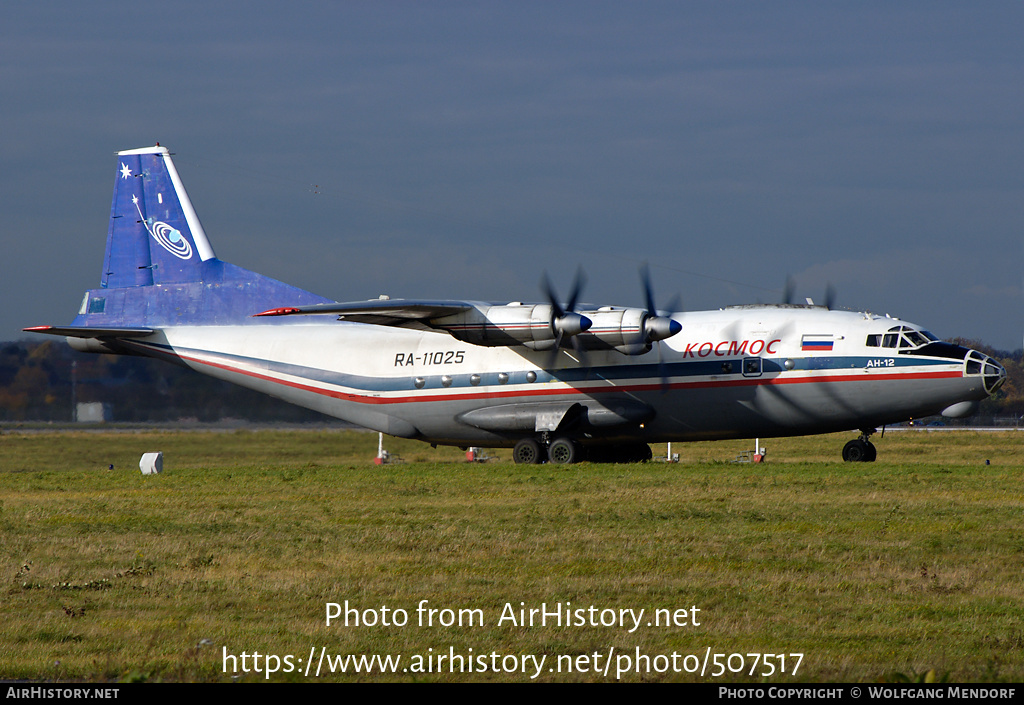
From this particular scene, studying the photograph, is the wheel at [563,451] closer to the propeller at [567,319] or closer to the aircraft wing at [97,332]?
the propeller at [567,319]

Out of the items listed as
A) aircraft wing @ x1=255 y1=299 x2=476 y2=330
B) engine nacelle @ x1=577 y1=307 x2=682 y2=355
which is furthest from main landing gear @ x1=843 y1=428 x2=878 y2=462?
aircraft wing @ x1=255 y1=299 x2=476 y2=330

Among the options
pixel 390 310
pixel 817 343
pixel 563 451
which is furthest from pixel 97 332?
pixel 817 343

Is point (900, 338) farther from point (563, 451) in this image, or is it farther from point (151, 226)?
point (151, 226)

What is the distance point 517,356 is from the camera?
1232 inches

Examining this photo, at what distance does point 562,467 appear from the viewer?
1115 inches

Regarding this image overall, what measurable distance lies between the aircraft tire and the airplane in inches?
1.8

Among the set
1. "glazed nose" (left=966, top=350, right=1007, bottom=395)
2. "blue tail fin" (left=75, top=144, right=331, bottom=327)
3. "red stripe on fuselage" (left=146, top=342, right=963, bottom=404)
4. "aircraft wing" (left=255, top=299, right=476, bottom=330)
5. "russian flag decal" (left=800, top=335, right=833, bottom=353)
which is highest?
"blue tail fin" (left=75, top=144, right=331, bottom=327)

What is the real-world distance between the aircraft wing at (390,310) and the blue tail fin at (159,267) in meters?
6.04

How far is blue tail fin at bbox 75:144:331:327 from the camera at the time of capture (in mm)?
35438

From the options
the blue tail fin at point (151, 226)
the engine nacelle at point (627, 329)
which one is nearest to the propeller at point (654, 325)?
the engine nacelle at point (627, 329)

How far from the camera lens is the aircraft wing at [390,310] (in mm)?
28589

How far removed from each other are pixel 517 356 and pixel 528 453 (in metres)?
2.79

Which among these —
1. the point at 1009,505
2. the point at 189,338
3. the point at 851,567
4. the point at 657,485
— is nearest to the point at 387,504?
the point at 657,485

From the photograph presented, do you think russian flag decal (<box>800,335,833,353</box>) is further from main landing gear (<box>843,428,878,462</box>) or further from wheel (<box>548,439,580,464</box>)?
wheel (<box>548,439,580,464</box>)
